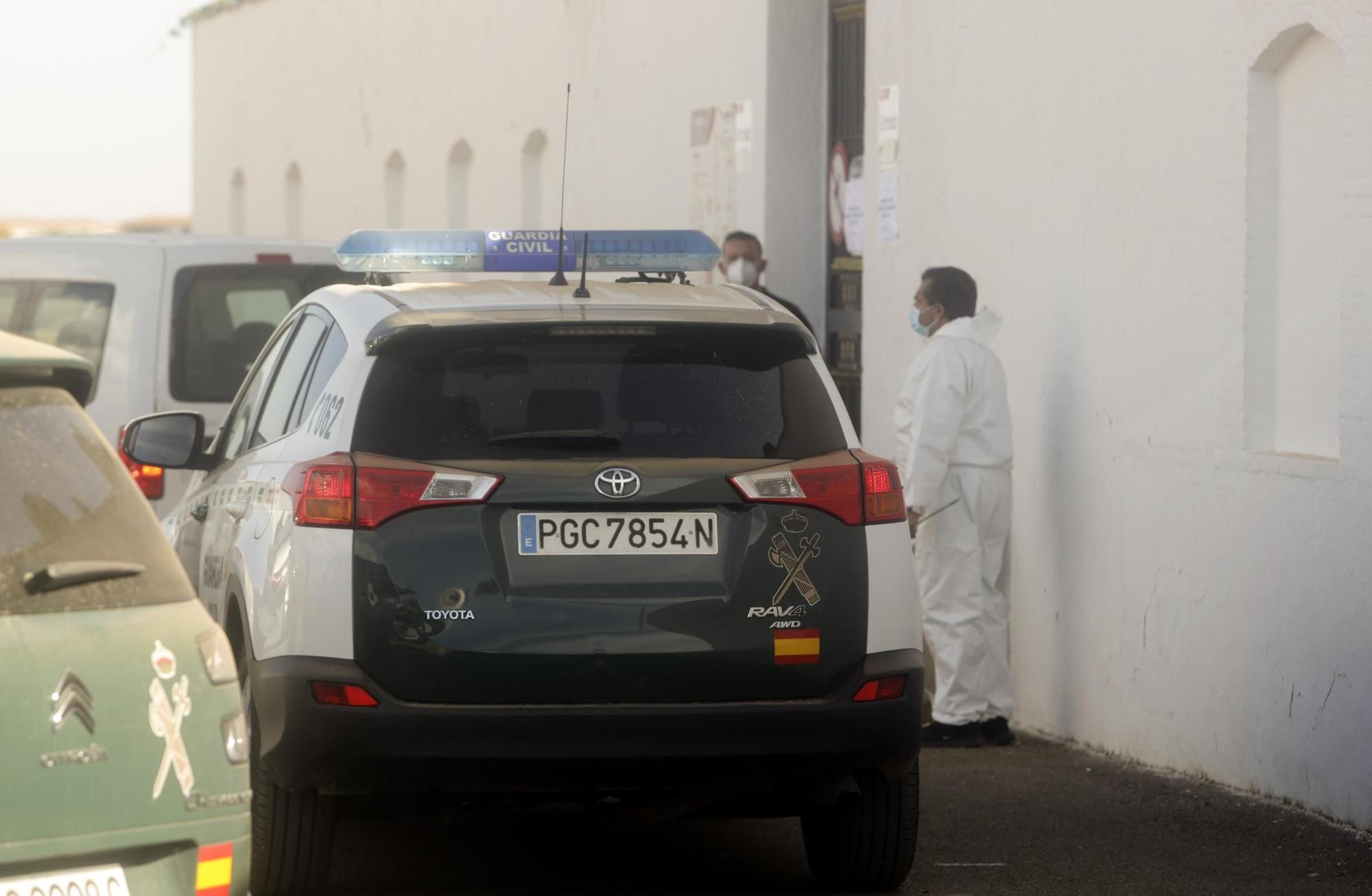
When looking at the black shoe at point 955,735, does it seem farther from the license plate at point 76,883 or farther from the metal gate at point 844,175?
the license plate at point 76,883

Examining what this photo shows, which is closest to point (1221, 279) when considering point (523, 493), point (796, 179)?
point (523, 493)

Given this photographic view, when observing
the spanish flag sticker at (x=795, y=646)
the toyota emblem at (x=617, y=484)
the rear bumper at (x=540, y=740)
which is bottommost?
the rear bumper at (x=540, y=740)

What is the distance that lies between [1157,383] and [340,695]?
431 centimetres

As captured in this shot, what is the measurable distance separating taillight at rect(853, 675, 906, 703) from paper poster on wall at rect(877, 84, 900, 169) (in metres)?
6.16

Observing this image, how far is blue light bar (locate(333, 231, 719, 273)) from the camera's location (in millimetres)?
7707

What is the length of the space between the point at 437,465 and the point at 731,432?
79cm

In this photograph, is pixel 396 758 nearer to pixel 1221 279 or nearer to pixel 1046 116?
pixel 1221 279

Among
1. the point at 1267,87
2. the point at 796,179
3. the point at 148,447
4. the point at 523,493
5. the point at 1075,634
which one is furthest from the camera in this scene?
the point at 796,179

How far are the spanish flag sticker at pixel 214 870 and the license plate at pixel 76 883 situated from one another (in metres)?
0.16

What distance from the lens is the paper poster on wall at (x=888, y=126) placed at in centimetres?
1210

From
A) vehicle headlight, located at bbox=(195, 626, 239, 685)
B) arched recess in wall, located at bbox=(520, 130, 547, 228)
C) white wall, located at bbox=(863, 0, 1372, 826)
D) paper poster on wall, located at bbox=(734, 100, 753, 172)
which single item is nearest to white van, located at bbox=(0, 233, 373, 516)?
white wall, located at bbox=(863, 0, 1372, 826)

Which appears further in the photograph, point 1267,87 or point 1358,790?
point 1267,87

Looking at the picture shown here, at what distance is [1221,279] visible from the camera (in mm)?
8836

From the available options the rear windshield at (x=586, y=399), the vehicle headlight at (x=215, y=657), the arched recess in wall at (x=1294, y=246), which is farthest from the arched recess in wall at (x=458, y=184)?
the vehicle headlight at (x=215, y=657)
